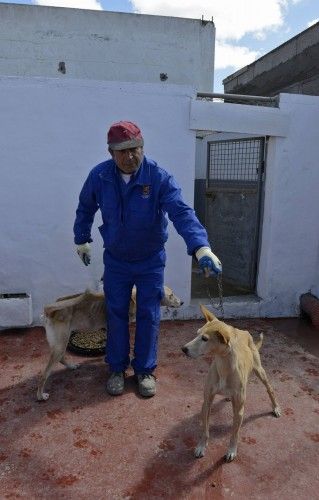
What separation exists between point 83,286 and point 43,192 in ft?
4.00

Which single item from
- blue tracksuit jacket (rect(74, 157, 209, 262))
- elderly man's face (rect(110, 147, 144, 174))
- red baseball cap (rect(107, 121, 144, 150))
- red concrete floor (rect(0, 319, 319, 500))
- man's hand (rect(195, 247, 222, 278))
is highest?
red baseball cap (rect(107, 121, 144, 150))

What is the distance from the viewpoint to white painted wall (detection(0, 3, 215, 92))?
415 inches

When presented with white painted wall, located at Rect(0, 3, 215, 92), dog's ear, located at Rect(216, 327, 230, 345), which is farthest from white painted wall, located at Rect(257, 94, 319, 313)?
white painted wall, located at Rect(0, 3, 215, 92)

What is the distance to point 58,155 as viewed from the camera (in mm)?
4492

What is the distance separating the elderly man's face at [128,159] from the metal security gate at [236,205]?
268cm

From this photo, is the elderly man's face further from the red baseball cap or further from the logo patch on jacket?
the logo patch on jacket

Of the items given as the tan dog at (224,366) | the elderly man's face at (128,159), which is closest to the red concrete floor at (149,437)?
the tan dog at (224,366)

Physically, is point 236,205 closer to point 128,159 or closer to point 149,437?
point 128,159

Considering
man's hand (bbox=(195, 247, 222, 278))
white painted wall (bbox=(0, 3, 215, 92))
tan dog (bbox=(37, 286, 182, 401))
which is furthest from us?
white painted wall (bbox=(0, 3, 215, 92))

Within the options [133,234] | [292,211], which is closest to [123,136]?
[133,234]

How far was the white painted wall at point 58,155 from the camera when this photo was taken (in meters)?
4.35

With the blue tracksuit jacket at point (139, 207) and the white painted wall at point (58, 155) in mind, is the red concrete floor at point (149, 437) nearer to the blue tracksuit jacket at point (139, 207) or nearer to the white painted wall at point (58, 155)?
the white painted wall at point (58, 155)

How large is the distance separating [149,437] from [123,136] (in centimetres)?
227

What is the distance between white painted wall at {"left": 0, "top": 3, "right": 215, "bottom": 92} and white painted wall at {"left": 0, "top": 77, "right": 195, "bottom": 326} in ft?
24.0
